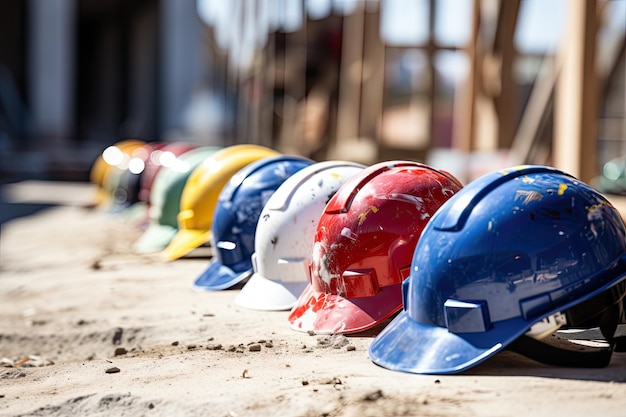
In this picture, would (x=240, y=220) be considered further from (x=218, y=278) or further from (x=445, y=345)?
(x=445, y=345)

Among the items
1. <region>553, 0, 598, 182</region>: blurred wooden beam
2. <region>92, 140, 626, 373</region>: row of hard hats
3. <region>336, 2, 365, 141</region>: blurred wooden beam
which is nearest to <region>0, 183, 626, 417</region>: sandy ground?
<region>92, 140, 626, 373</region>: row of hard hats

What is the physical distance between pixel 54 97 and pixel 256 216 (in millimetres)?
18900

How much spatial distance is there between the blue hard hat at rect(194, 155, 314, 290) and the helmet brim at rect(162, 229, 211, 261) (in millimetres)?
1144

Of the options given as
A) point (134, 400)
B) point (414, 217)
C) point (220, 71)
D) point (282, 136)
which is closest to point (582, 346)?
point (414, 217)

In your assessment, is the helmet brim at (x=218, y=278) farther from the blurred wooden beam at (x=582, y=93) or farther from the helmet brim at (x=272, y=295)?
the blurred wooden beam at (x=582, y=93)

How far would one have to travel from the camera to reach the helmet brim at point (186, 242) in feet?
23.4

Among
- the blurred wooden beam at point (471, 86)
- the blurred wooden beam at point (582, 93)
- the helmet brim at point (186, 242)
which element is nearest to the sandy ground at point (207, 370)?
the helmet brim at point (186, 242)

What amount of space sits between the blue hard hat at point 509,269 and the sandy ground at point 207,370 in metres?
0.13

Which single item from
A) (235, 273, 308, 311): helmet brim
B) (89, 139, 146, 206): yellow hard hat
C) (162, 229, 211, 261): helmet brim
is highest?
(235, 273, 308, 311): helmet brim

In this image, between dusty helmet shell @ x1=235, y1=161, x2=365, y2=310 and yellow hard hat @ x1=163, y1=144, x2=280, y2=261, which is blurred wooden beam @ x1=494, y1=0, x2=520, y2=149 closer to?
yellow hard hat @ x1=163, y1=144, x2=280, y2=261

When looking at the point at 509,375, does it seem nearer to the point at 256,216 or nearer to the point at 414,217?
the point at 414,217

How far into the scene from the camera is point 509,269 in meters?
3.21

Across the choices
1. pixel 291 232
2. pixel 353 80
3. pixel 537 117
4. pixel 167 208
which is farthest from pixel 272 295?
pixel 353 80

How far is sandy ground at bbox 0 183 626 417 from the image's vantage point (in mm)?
2908
